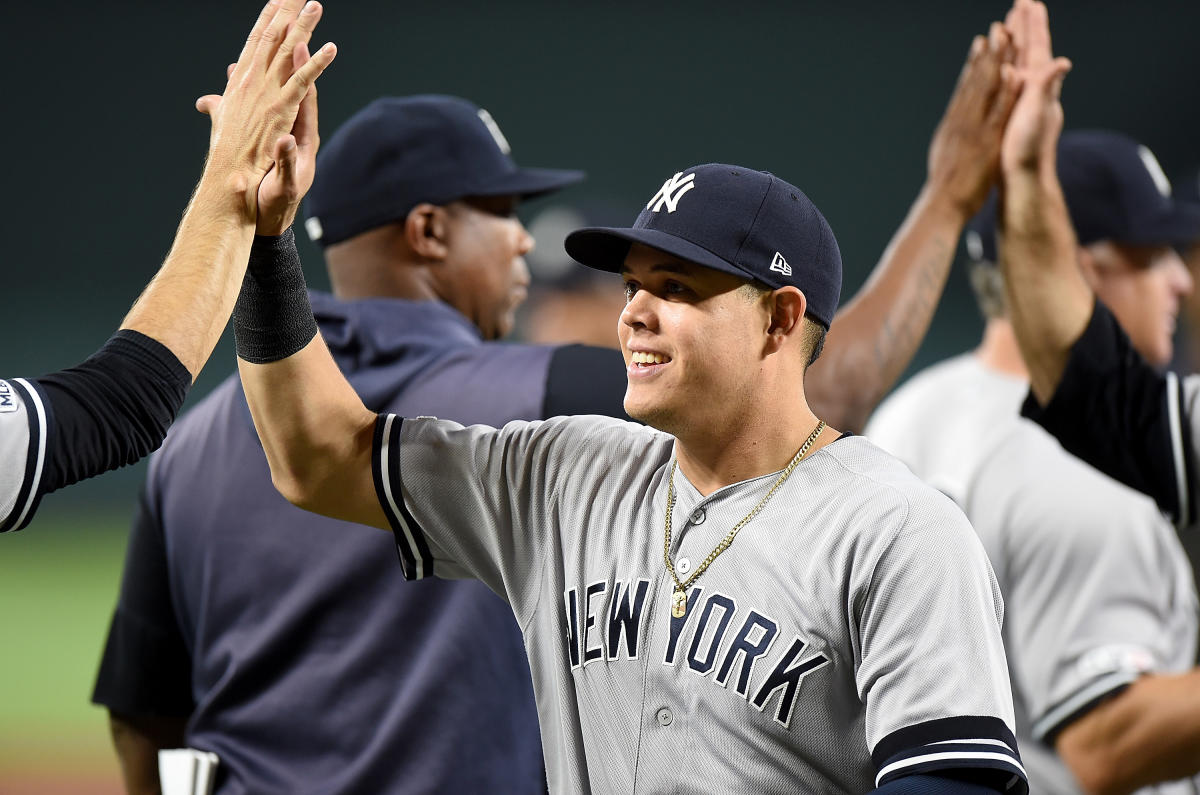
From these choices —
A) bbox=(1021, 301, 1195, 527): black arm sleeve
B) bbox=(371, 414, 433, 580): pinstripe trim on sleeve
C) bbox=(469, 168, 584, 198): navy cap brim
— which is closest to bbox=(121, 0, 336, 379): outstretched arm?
bbox=(371, 414, 433, 580): pinstripe trim on sleeve

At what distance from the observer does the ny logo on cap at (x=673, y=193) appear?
1.94 meters

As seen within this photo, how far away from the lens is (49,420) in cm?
178

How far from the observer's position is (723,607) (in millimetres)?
1846

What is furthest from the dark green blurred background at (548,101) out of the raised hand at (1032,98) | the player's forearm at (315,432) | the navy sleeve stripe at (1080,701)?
the player's forearm at (315,432)

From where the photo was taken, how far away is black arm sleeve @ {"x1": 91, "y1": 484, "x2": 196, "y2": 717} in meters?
2.82

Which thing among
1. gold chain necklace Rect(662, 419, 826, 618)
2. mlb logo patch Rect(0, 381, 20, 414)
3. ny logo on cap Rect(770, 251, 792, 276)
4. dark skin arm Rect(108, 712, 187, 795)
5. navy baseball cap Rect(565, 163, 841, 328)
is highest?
navy baseball cap Rect(565, 163, 841, 328)

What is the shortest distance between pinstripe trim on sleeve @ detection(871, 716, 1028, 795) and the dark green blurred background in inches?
407

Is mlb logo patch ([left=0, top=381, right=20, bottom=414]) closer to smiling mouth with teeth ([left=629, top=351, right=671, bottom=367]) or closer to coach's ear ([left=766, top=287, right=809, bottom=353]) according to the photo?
smiling mouth with teeth ([left=629, top=351, right=671, bottom=367])

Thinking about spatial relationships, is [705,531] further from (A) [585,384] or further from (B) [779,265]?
(A) [585,384]

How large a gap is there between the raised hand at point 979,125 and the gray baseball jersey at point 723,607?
1.17 meters

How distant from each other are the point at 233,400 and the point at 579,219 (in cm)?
260

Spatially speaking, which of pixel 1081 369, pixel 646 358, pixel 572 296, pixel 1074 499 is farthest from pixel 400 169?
pixel 572 296

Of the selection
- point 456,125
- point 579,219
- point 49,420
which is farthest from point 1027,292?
point 579,219

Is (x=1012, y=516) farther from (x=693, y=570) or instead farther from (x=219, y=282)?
(x=219, y=282)
